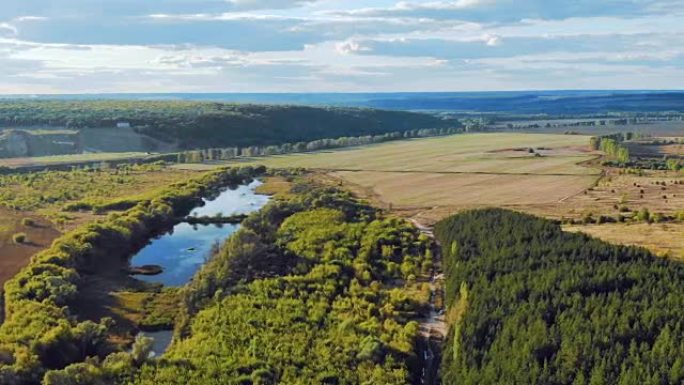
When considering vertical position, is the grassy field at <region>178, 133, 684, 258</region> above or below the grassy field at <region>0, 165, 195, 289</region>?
above

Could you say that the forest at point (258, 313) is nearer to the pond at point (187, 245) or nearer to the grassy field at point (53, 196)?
the pond at point (187, 245)

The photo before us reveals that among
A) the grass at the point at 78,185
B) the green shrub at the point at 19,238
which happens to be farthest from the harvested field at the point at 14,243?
the grass at the point at 78,185

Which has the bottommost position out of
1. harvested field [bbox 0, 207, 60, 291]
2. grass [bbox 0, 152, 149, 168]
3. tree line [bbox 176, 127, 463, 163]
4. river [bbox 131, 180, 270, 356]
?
river [bbox 131, 180, 270, 356]

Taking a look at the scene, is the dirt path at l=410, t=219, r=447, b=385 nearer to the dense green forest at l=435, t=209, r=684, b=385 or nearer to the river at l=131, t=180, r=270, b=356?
the dense green forest at l=435, t=209, r=684, b=385

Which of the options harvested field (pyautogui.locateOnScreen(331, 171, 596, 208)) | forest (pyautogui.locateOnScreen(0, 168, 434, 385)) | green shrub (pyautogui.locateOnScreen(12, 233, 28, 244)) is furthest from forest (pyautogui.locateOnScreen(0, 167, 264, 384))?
harvested field (pyautogui.locateOnScreen(331, 171, 596, 208))

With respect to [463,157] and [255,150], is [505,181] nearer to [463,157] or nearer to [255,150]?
[463,157]

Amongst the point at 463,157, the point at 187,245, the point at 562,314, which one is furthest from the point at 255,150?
the point at 562,314
